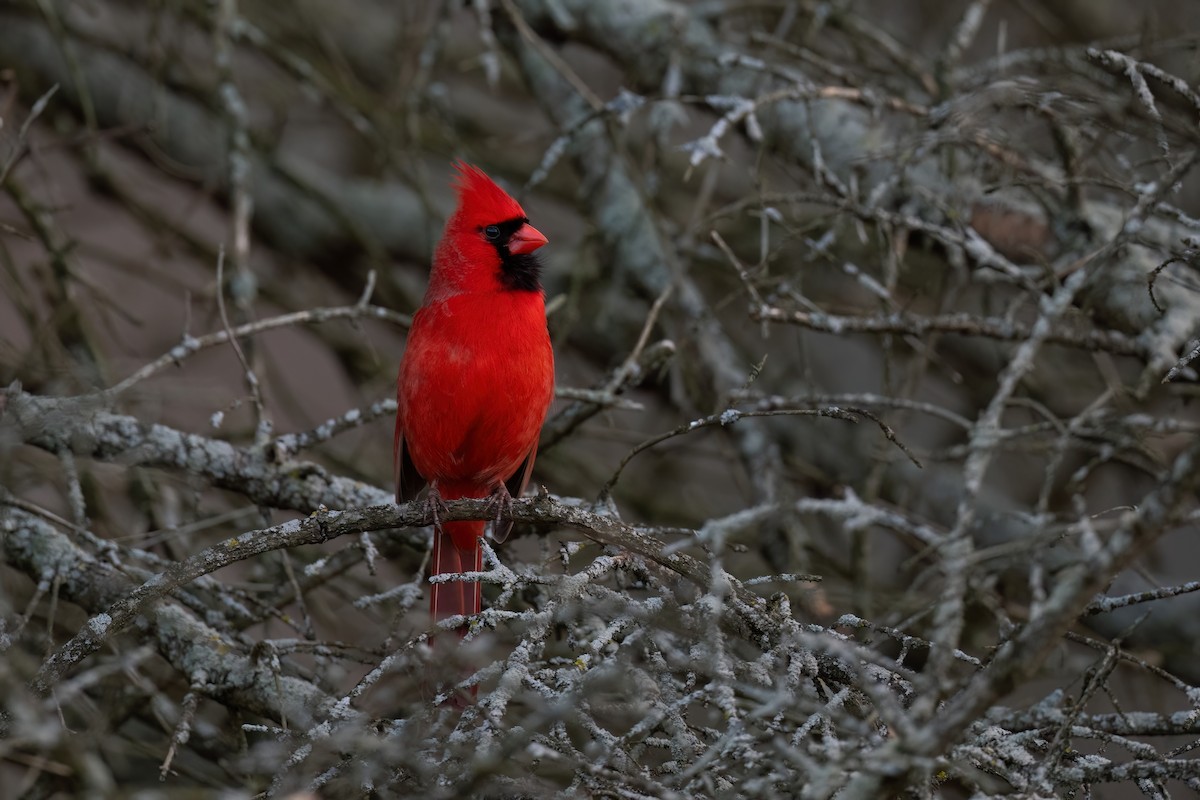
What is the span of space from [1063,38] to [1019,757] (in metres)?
4.08

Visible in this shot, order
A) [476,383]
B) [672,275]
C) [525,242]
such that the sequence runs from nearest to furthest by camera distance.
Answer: [476,383]
[525,242]
[672,275]

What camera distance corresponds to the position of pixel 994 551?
155 centimetres

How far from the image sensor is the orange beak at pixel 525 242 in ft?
11.6

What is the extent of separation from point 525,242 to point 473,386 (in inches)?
22.0

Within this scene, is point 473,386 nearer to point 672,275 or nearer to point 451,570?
point 451,570

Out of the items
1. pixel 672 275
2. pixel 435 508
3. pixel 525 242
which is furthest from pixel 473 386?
pixel 672 275

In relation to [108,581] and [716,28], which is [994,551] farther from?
[716,28]

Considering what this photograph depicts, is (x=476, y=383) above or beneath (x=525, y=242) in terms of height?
beneath

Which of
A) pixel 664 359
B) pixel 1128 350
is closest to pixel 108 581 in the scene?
→ pixel 664 359

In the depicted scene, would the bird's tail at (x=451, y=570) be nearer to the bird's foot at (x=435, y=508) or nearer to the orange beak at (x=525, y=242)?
the bird's foot at (x=435, y=508)

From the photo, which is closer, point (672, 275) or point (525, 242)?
point (525, 242)

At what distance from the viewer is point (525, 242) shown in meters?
3.54

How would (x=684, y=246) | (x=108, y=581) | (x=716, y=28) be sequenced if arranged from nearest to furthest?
(x=108, y=581)
(x=684, y=246)
(x=716, y=28)

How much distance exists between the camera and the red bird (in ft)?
10.5
